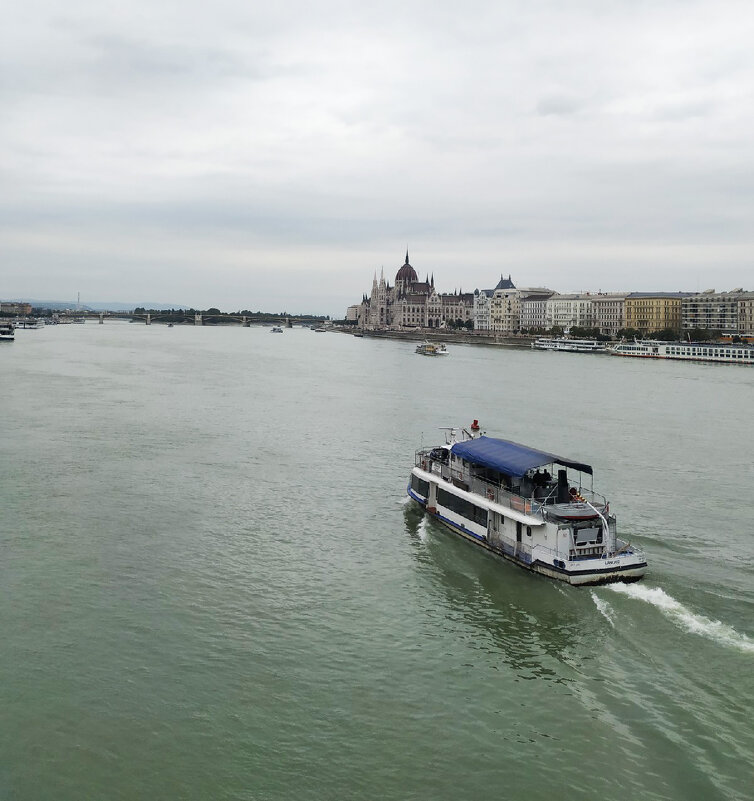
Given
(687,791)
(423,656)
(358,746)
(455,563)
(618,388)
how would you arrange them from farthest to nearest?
(618,388), (455,563), (423,656), (358,746), (687,791)

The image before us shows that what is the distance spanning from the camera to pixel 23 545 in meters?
21.7

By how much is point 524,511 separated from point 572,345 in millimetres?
134008

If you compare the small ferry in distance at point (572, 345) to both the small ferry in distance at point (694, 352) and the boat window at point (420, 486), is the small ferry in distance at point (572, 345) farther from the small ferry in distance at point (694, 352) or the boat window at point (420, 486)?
the boat window at point (420, 486)

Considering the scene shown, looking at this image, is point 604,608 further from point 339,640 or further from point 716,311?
point 716,311

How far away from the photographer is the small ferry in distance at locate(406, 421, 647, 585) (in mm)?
19609

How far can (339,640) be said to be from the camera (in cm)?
1653

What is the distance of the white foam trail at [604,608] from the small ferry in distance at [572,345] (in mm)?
132866

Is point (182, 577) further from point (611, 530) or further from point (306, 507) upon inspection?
point (611, 530)

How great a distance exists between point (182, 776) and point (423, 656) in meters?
5.58

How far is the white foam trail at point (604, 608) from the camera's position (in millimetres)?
17656

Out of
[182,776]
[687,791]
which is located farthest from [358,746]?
[687,791]

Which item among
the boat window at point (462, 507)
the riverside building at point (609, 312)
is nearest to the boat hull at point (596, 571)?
the boat window at point (462, 507)

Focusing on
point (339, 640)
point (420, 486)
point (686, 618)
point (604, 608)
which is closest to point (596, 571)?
point (604, 608)

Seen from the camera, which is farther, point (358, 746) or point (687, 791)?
point (358, 746)
